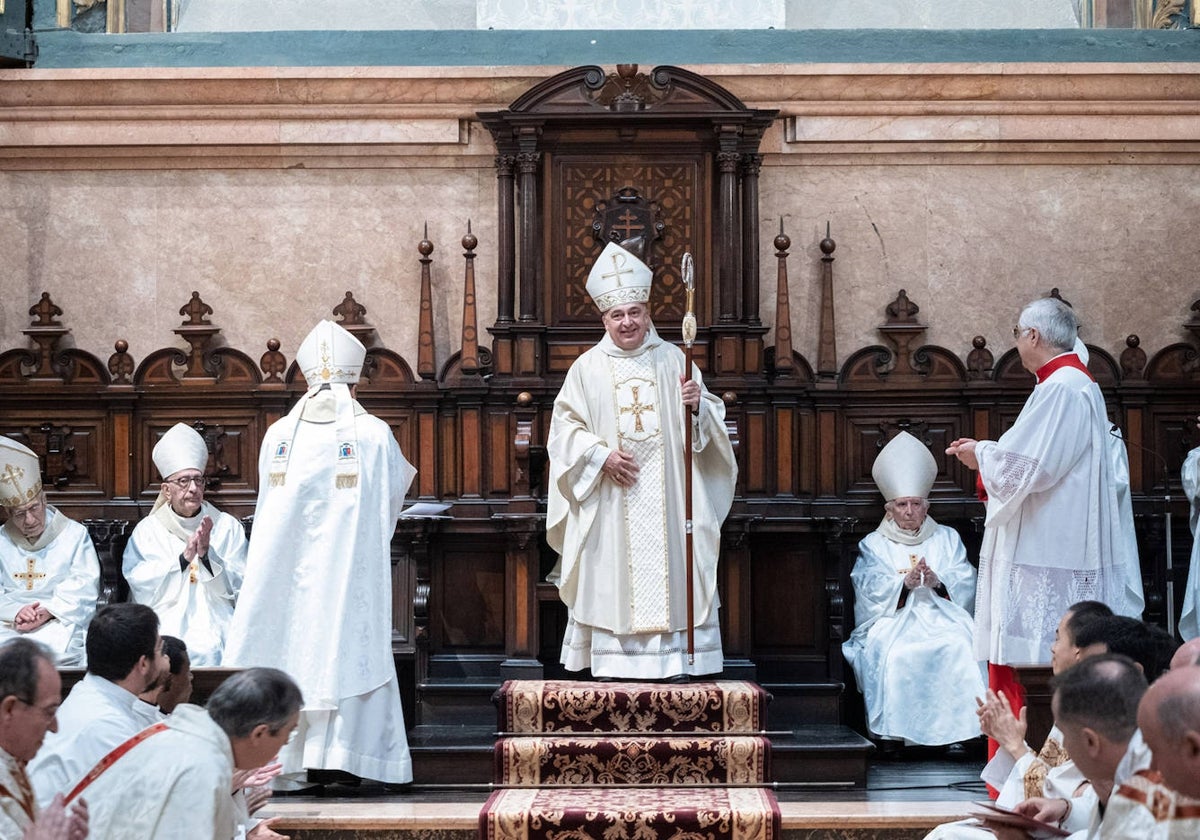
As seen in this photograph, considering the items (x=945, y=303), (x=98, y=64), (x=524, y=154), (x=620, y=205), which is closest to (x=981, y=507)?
(x=945, y=303)

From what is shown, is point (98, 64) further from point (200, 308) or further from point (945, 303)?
point (945, 303)

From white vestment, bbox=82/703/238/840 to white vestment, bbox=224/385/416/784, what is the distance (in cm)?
324

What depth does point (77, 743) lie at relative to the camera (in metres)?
5.16

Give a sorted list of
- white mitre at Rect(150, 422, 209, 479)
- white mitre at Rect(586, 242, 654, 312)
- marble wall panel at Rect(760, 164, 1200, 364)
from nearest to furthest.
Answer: white mitre at Rect(586, 242, 654, 312), white mitre at Rect(150, 422, 209, 479), marble wall panel at Rect(760, 164, 1200, 364)

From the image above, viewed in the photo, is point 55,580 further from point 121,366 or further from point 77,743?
point 77,743

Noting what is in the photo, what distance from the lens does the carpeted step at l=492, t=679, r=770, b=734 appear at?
25.1 ft

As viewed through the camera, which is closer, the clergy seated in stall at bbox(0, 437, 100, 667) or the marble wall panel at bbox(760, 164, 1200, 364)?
the clergy seated in stall at bbox(0, 437, 100, 667)

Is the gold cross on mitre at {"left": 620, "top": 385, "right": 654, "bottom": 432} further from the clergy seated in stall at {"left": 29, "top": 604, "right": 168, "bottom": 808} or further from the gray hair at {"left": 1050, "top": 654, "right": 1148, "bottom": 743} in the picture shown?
the gray hair at {"left": 1050, "top": 654, "right": 1148, "bottom": 743}

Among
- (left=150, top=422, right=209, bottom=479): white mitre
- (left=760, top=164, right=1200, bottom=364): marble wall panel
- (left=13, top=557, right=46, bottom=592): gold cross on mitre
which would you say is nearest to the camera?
(left=13, top=557, right=46, bottom=592): gold cross on mitre

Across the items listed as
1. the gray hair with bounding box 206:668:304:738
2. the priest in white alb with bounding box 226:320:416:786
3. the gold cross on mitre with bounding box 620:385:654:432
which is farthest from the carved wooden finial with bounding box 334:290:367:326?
the gray hair with bounding box 206:668:304:738

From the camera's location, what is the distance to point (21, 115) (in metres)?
9.70

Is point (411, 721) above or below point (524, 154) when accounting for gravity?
below

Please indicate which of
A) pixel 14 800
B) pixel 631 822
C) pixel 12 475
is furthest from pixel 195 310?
pixel 14 800

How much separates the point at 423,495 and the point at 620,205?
1.89m
